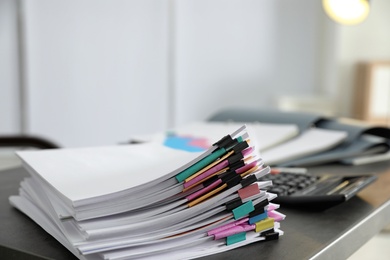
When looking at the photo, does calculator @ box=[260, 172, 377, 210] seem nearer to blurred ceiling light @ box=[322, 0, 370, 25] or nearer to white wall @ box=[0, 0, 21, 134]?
blurred ceiling light @ box=[322, 0, 370, 25]

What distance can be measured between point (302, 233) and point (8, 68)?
1.99m

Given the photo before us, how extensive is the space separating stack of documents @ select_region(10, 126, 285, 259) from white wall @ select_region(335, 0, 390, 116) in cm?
261

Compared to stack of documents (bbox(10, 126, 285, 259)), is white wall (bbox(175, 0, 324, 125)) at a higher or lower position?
higher

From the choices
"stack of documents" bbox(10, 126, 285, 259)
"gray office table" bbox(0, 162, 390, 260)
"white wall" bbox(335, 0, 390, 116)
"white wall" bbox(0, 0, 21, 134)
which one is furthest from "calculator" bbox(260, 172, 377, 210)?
"white wall" bbox(335, 0, 390, 116)

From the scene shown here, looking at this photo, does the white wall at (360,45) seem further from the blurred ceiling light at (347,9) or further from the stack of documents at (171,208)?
the stack of documents at (171,208)

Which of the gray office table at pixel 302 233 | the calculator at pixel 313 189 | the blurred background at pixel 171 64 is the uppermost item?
the blurred background at pixel 171 64

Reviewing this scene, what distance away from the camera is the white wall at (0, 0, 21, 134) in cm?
236

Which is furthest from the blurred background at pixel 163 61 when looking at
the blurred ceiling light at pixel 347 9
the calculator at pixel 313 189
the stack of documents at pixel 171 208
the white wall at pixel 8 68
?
the stack of documents at pixel 171 208

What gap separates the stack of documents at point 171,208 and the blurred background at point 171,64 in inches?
76.2

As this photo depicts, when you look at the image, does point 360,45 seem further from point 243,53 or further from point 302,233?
point 302,233

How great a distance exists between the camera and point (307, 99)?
123 inches

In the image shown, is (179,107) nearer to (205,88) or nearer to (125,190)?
(205,88)

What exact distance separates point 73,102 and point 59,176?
206 centimetres

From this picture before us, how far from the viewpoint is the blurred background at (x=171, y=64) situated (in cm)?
248
